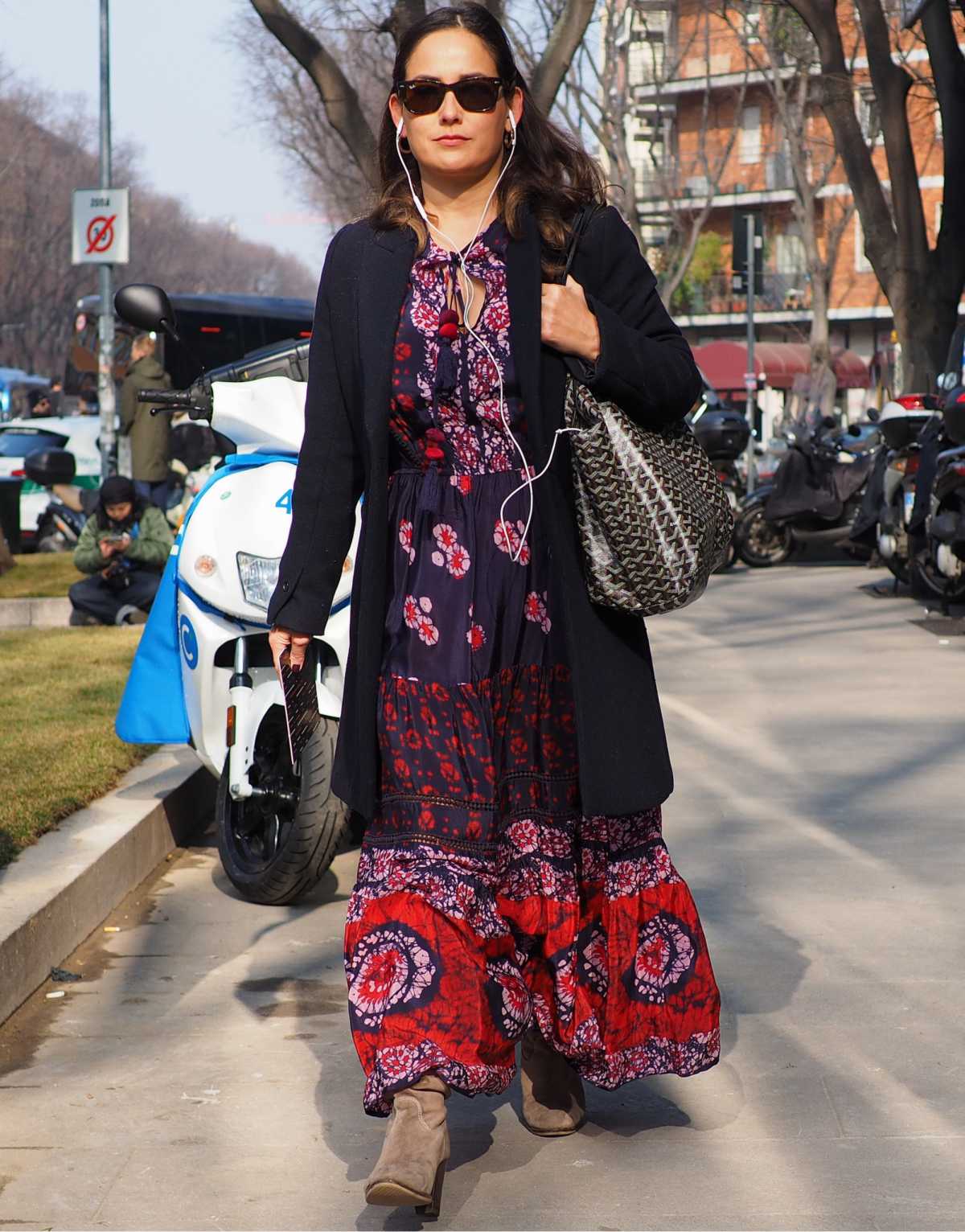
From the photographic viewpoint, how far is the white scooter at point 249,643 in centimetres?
520

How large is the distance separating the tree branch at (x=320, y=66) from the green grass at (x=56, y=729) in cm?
751

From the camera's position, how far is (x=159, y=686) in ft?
18.8

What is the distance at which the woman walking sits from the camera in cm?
322

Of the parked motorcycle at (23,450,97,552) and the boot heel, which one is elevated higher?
the boot heel

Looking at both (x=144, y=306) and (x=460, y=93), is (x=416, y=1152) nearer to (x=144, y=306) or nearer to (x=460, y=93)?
(x=460, y=93)

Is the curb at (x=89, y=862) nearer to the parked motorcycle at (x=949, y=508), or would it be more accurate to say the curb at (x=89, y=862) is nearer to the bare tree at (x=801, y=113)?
the parked motorcycle at (x=949, y=508)

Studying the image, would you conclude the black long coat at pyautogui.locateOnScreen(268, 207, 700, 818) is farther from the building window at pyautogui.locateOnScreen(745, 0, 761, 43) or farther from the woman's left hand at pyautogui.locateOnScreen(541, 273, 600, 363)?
the building window at pyautogui.locateOnScreen(745, 0, 761, 43)

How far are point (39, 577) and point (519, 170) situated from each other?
1229 centimetres

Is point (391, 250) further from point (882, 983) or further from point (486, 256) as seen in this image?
point (882, 983)

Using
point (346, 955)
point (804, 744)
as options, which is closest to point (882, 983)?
point (346, 955)

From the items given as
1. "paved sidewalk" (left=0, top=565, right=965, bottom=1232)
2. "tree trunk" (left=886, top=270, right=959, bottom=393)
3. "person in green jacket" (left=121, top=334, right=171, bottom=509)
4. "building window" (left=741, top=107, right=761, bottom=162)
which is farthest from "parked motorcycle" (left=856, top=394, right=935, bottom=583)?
"building window" (left=741, top=107, right=761, bottom=162)

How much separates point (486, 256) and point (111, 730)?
4366 millimetres

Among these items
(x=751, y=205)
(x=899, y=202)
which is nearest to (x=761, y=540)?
(x=899, y=202)

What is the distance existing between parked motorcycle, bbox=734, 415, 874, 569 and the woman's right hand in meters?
13.8
